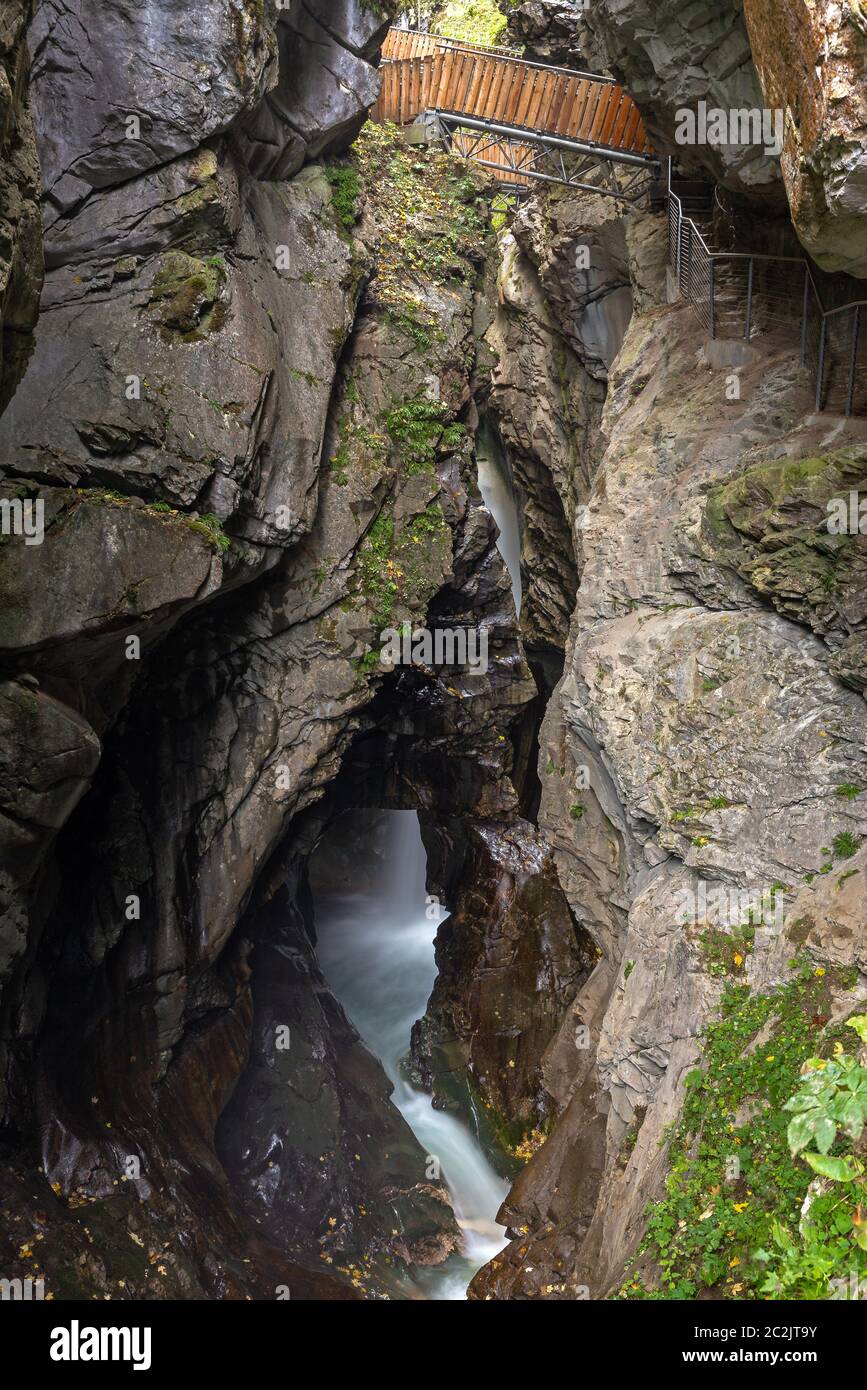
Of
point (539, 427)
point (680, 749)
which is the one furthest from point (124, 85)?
point (539, 427)

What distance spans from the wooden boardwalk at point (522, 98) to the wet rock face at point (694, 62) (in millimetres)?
2676

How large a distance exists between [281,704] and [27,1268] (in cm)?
799

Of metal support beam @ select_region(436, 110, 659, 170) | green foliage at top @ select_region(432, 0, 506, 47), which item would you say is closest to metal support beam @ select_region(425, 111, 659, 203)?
metal support beam @ select_region(436, 110, 659, 170)

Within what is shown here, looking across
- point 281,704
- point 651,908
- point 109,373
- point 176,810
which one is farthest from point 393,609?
point 651,908

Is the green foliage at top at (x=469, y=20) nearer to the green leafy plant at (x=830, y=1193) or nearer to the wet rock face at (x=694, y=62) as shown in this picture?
the wet rock face at (x=694, y=62)

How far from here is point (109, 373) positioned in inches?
454

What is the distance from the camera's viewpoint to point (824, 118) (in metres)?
6.74

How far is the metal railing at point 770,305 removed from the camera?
38.1 ft

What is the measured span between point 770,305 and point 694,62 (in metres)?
3.16

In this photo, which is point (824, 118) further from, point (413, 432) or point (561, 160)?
point (561, 160)

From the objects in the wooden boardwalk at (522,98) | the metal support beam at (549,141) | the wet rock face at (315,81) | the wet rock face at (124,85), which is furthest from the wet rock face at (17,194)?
the wooden boardwalk at (522,98)

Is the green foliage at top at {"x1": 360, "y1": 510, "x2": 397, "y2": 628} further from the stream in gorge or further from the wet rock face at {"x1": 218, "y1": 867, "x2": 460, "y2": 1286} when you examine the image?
the stream in gorge

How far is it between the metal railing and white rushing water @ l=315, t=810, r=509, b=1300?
1323 cm
